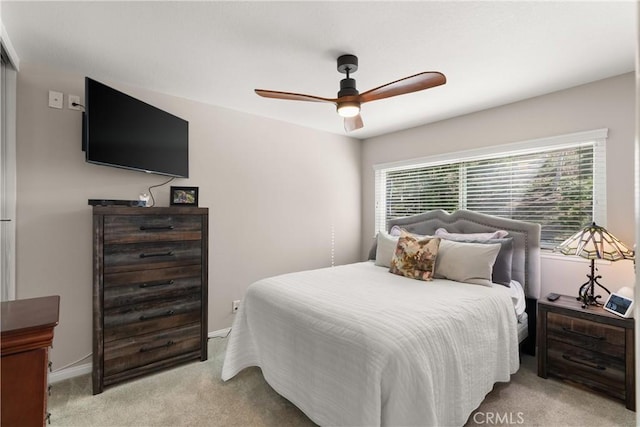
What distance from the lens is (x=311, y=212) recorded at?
402 centimetres

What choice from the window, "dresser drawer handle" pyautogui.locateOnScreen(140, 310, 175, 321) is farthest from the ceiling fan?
"dresser drawer handle" pyautogui.locateOnScreen(140, 310, 175, 321)

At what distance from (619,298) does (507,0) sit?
2104mm

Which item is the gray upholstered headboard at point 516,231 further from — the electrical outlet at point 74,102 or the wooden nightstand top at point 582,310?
the electrical outlet at point 74,102

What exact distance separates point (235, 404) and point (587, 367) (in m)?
2.46

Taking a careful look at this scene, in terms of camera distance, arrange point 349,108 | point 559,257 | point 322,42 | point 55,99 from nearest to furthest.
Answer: point 322,42 → point 349,108 → point 55,99 → point 559,257

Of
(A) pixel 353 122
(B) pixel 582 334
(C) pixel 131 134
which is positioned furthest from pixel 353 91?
(B) pixel 582 334

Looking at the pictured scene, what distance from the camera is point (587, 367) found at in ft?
7.00

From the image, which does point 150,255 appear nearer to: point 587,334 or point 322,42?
point 322,42

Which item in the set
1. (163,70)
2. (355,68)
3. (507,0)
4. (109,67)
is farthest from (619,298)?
(109,67)

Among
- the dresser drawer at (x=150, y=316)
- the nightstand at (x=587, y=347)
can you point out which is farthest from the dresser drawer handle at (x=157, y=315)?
the nightstand at (x=587, y=347)

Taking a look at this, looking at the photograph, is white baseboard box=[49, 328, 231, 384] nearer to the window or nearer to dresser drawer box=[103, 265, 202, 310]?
dresser drawer box=[103, 265, 202, 310]

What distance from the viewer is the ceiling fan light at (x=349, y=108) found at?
81.7 inches

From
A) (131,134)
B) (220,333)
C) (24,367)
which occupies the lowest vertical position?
(220,333)
